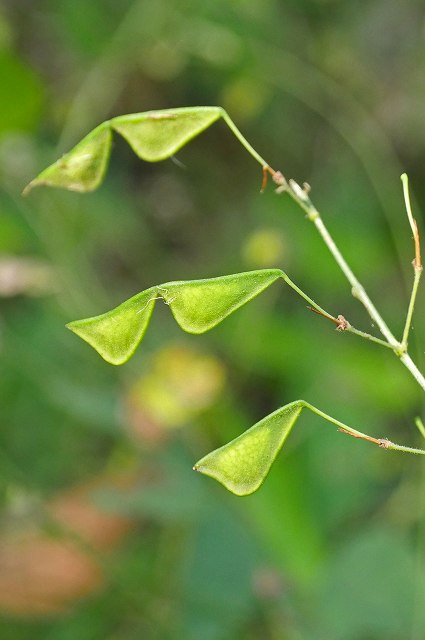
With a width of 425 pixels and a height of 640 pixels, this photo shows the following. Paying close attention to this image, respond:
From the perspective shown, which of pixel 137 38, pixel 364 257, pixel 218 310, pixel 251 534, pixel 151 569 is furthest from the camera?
pixel 137 38

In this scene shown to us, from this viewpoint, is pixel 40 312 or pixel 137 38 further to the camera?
pixel 137 38

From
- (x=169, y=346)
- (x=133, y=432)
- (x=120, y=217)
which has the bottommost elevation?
(x=133, y=432)

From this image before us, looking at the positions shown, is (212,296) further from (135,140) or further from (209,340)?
(209,340)

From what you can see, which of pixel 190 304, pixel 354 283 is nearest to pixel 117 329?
pixel 190 304

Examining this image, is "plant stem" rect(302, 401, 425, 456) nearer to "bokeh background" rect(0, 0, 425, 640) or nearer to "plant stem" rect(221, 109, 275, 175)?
"plant stem" rect(221, 109, 275, 175)

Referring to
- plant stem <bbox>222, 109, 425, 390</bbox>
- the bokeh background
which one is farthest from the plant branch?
the bokeh background

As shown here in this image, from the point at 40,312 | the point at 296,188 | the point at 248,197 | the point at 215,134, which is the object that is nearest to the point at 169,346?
the point at 40,312

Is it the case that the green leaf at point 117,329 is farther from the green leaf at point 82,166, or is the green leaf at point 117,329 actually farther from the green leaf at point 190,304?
the green leaf at point 82,166

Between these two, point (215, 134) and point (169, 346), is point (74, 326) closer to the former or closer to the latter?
point (169, 346)
